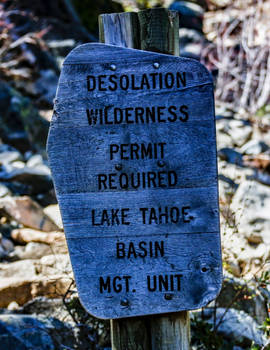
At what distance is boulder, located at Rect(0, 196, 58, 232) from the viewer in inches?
215

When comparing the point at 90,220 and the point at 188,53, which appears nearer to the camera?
→ the point at 90,220

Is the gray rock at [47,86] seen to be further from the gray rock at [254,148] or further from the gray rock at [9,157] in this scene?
the gray rock at [254,148]

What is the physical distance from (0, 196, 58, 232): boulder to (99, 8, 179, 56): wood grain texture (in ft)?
11.7

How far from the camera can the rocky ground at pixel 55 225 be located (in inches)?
123

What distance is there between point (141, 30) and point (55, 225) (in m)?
3.37

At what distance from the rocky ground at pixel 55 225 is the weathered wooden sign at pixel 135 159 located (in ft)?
3.01

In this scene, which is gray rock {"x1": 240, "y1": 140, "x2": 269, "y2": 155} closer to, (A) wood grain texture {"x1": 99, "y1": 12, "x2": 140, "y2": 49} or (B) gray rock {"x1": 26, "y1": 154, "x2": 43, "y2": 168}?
(B) gray rock {"x1": 26, "y1": 154, "x2": 43, "y2": 168}

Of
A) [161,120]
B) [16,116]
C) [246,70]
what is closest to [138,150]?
[161,120]

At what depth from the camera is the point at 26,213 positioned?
5.52 m

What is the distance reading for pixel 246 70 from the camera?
34.4 ft

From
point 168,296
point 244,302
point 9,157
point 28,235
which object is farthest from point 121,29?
point 9,157

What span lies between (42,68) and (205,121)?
308 inches

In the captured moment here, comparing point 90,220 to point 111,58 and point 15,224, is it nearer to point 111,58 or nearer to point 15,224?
point 111,58

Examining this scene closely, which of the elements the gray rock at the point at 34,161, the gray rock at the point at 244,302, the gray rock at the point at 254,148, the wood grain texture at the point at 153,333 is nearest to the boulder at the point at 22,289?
the gray rock at the point at 244,302
